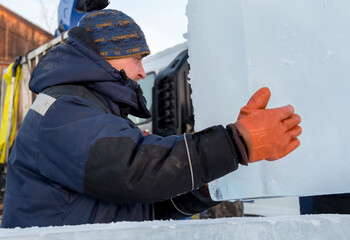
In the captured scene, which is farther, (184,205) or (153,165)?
(184,205)

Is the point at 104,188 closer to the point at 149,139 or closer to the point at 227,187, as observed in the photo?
the point at 149,139

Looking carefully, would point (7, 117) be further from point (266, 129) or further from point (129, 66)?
point (266, 129)

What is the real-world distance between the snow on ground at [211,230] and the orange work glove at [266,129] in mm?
225

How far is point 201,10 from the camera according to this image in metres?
1.05

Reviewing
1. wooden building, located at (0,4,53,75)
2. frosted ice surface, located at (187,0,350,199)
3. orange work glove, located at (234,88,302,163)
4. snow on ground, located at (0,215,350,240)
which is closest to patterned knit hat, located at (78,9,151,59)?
frosted ice surface, located at (187,0,350,199)

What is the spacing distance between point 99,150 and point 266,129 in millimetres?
415

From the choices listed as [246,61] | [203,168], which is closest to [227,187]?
[203,168]

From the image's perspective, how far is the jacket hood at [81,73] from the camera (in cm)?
104

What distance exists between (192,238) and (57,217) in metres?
0.53

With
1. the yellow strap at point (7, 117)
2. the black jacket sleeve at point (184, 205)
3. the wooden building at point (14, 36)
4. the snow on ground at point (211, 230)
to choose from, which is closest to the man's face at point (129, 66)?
the black jacket sleeve at point (184, 205)

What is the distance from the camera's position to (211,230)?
0.58 metres

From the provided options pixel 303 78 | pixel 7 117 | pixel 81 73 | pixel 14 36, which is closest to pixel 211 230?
pixel 303 78

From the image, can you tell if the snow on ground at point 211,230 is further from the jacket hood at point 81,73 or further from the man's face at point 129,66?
the man's face at point 129,66

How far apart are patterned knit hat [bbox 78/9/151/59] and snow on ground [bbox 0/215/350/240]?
0.79 meters
